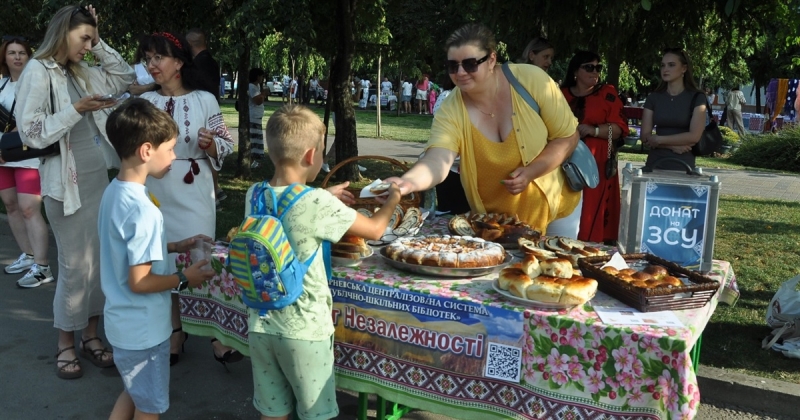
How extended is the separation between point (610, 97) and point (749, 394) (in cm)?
255

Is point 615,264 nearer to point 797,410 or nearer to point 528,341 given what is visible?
point 528,341

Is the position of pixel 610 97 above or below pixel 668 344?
above

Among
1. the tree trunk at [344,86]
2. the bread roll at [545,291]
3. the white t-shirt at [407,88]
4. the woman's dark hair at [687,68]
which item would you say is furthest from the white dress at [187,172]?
the white t-shirt at [407,88]

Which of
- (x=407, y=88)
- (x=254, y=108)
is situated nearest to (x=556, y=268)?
(x=254, y=108)

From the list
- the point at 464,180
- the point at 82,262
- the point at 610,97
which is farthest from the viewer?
the point at 610,97

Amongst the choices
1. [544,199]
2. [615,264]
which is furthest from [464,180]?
[615,264]

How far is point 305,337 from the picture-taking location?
2443 mm

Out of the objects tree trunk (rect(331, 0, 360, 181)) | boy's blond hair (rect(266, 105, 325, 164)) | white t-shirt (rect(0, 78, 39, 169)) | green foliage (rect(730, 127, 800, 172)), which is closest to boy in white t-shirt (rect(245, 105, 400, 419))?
boy's blond hair (rect(266, 105, 325, 164))

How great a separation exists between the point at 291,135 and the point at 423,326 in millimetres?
842

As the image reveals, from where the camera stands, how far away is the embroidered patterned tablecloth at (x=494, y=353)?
2.14m

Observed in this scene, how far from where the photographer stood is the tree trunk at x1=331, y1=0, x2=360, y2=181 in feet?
31.5

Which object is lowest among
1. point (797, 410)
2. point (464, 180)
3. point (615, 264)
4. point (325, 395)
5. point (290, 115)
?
point (797, 410)

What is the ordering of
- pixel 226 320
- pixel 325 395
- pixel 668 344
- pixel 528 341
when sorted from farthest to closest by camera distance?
pixel 226 320 < pixel 325 395 < pixel 528 341 < pixel 668 344

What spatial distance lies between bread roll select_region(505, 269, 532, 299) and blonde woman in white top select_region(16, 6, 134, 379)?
253 cm
